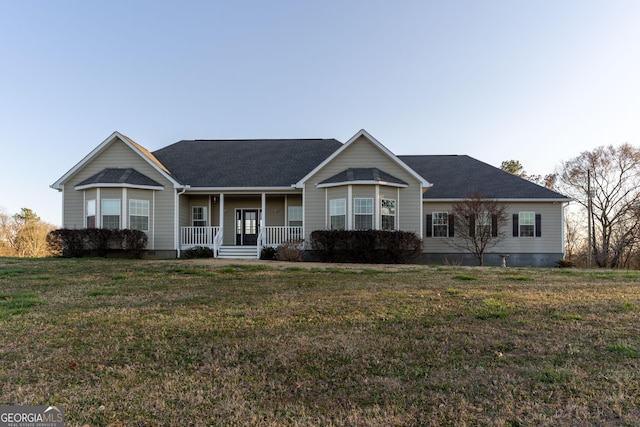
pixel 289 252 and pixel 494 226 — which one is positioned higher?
pixel 494 226

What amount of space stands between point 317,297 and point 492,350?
3.29 m

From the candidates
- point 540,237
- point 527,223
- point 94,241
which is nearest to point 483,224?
point 527,223

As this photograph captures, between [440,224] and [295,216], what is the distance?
25.0 ft

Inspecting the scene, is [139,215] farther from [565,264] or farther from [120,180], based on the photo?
[565,264]

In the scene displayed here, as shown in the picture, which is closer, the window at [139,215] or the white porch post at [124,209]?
the white porch post at [124,209]

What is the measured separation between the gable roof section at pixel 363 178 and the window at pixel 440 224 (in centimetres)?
342

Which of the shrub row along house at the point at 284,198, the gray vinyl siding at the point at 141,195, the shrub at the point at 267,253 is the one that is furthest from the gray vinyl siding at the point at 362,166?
the gray vinyl siding at the point at 141,195

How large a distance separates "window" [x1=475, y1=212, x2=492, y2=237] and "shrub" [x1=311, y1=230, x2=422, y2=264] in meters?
4.07

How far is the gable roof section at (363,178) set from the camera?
15.1 meters

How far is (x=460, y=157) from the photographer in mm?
21781

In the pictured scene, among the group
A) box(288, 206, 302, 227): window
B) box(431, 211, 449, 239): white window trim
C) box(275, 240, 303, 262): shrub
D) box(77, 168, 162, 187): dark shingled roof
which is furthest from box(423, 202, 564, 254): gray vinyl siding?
box(77, 168, 162, 187): dark shingled roof

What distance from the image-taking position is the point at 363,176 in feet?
50.5

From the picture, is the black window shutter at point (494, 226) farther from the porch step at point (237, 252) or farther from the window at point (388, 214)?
the porch step at point (237, 252)

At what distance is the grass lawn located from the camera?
259 cm
